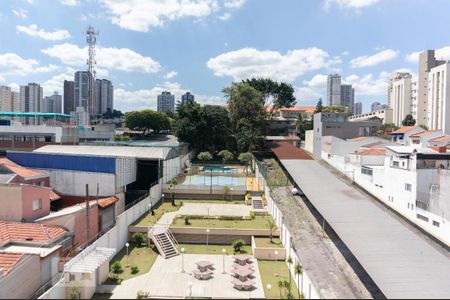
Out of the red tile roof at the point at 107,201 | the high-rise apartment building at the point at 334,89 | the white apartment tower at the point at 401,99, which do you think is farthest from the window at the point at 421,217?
the high-rise apartment building at the point at 334,89

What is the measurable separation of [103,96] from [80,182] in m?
140

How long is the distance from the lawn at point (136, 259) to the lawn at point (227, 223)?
2.49m

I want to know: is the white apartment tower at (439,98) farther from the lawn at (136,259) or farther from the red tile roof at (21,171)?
the red tile roof at (21,171)

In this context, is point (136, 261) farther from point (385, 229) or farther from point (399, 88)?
point (399, 88)

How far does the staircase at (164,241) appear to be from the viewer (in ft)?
52.3

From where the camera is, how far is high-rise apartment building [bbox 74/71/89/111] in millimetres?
134625

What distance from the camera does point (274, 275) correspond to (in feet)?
45.7

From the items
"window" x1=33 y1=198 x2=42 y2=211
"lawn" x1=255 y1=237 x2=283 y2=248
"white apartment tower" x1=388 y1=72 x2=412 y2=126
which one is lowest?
"lawn" x1=255 y1=237 x2=283 y2=248

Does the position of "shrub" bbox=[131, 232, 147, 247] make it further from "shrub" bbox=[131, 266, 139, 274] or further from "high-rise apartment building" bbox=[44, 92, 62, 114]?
"high-rise apartment building" bbox=[44, 92, 62, 114]

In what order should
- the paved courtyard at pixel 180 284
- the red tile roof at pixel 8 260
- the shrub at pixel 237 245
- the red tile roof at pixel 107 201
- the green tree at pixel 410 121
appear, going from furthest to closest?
1. the green tree at pixel 410 121
2. the red tile roof at pixel 107 201
3. the shrub at pixel 237 245
4. the paved courtyard at pixel 180 284
5. the red tile roof at pixel 8 260

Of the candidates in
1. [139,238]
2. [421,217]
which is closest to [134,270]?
[139,238]

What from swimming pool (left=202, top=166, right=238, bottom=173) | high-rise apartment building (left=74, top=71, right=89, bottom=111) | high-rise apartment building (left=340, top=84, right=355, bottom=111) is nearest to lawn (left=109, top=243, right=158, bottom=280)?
swimming pool (left=202, top=166, right=238, bottom=173)

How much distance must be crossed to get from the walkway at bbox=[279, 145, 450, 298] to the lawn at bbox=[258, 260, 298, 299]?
278 centimetres

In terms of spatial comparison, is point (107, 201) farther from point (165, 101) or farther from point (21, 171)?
point (165, 101)
